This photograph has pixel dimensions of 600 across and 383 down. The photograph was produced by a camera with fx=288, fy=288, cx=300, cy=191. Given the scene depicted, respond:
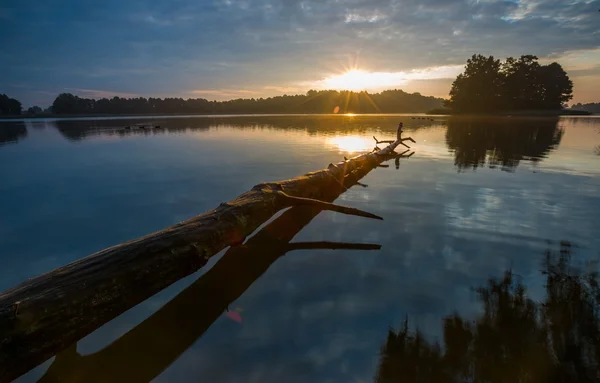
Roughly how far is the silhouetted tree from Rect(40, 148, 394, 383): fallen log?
543 feet

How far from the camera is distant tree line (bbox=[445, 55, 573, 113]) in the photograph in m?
97.5

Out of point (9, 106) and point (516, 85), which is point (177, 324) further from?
point (9, 106)

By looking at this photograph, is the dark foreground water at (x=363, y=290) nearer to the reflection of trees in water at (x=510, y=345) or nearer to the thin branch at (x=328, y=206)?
the reflection of trees in water at (x=510, y=345)

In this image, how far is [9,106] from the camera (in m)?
120

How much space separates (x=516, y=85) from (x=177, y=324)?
414ft

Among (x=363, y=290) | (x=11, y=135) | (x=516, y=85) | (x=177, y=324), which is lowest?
(x=177, y=324)

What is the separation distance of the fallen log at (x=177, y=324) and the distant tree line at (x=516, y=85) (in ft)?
396

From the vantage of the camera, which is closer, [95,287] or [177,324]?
[95,287]

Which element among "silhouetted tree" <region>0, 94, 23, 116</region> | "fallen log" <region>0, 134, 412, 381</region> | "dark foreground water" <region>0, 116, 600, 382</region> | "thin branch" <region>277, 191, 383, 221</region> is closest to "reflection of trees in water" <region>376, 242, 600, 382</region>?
"dark foreground water" <region>0, 116, 600, 382</region>

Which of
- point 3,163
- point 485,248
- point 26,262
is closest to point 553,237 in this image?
point 485,248

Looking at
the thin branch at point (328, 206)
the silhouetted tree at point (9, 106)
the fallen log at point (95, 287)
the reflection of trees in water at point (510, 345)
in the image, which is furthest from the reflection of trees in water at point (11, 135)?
the silhouetted tree at point (9, 106)

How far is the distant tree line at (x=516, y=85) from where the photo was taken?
97.5m

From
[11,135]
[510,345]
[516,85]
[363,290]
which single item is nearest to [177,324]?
[363,290]

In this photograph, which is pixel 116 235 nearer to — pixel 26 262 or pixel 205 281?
pixel 26 262
